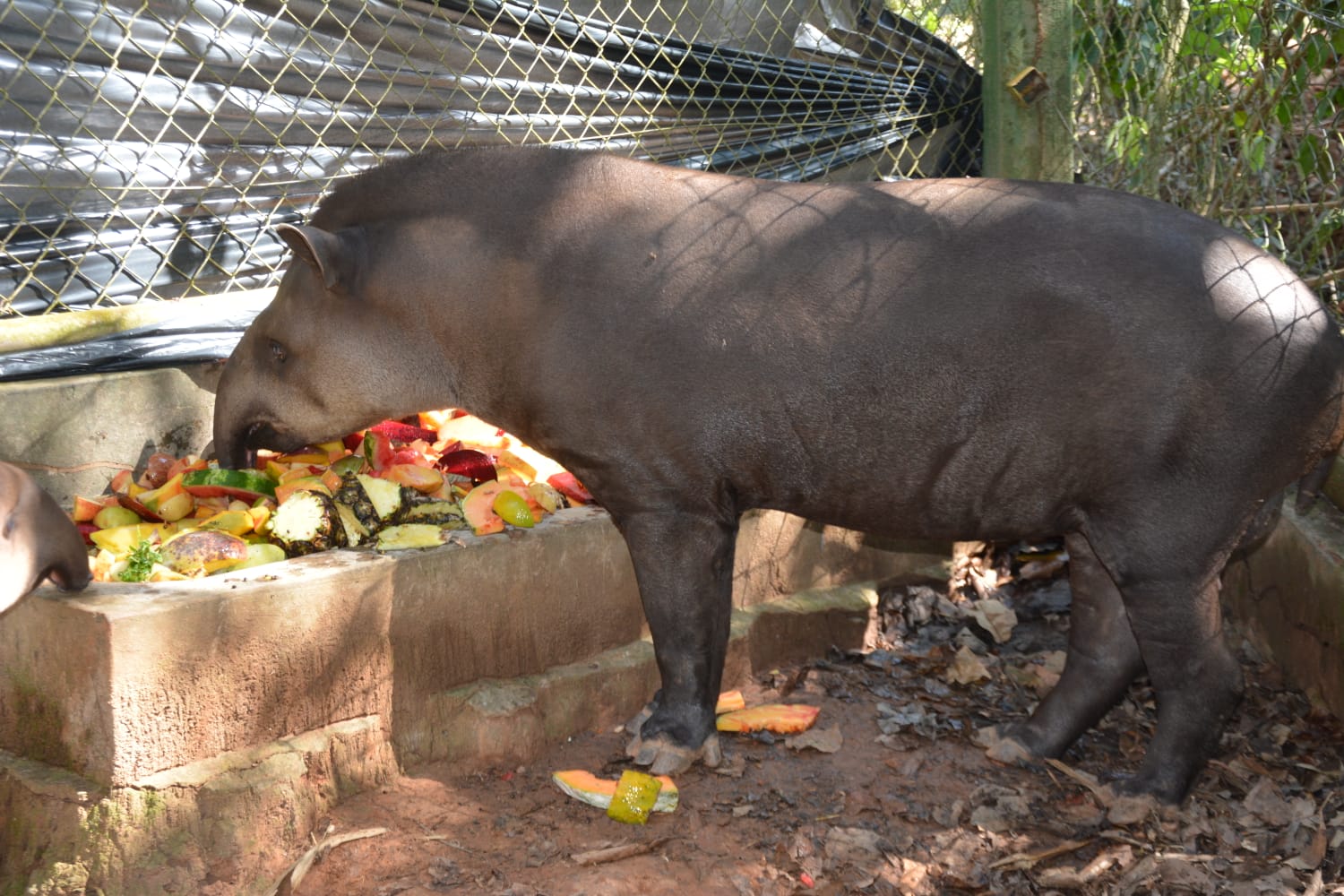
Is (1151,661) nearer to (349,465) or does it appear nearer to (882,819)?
(882,819)

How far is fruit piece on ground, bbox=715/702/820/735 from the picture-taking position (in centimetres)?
465

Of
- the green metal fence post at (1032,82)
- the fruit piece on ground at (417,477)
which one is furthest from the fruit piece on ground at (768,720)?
the green metal fence post at (1032,82)

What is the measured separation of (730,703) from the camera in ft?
15.7

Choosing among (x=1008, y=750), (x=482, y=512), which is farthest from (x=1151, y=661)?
(x=482, y=512)

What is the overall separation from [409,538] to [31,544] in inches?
44.1

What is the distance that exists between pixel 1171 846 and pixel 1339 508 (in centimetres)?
168

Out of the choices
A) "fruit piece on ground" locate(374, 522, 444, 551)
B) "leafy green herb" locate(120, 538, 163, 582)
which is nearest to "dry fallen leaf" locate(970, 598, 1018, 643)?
"fruit piece on ground" locate(374, 522, 444, 551)

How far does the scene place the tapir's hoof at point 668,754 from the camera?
14.1ft

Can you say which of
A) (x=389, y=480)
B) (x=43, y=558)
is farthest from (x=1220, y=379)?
(x=43, y=558)

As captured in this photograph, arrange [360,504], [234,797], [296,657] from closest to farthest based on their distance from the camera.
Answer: [234,797] → [296,657] → [360,504]

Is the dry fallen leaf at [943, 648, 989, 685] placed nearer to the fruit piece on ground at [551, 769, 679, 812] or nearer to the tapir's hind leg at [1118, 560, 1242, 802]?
the tapir's hind leg at [1118, 560, 1242, 802]

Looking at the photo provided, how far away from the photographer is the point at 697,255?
160 inches

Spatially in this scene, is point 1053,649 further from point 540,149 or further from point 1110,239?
point 540,149

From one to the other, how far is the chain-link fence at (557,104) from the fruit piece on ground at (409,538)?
121cm
